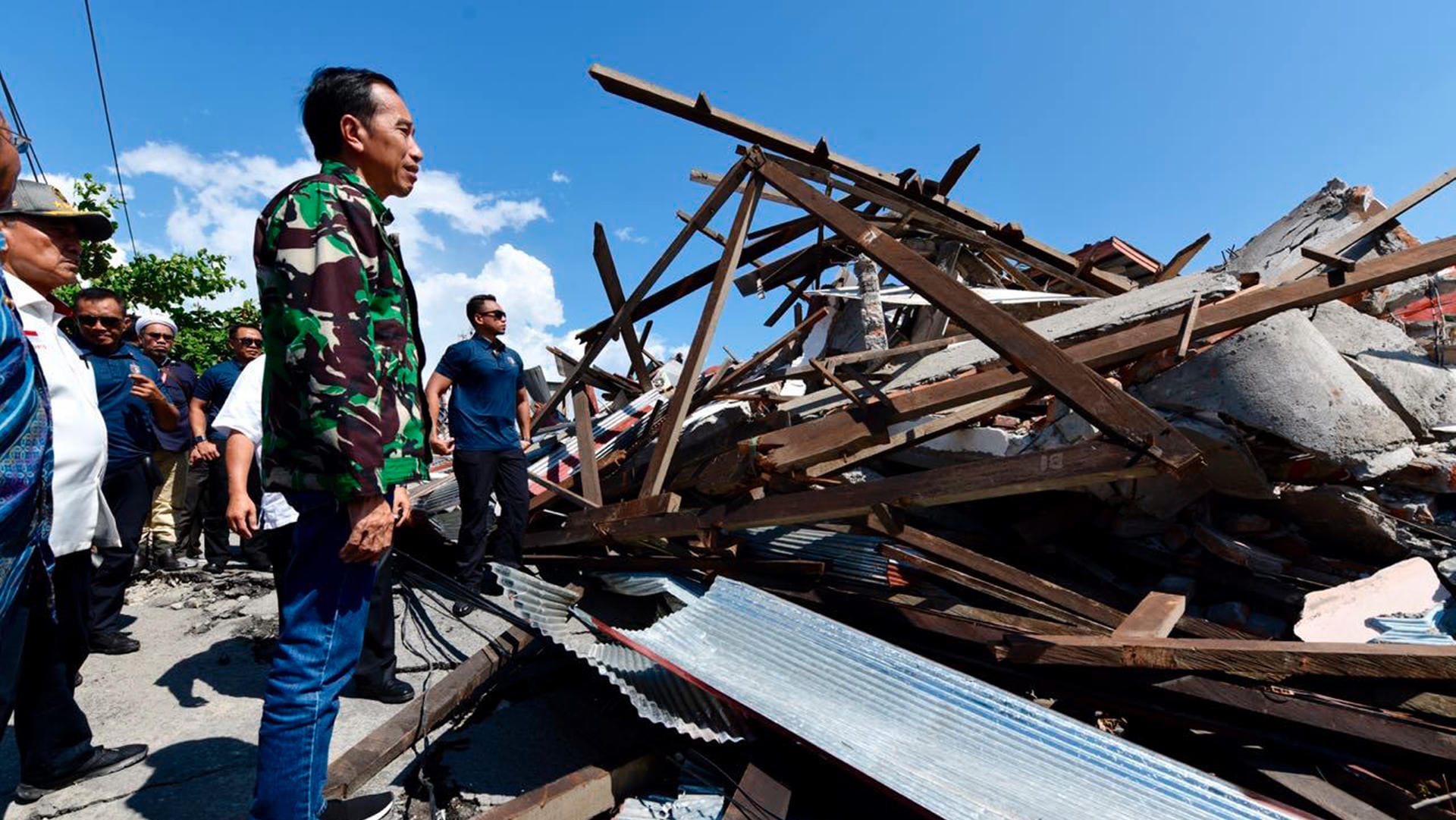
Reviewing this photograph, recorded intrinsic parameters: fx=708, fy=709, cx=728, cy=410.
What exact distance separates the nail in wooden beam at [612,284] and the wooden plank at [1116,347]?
2.16 metres

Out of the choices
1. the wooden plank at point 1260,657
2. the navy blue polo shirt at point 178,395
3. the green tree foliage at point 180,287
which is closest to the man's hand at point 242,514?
the navy blue polo shirt at point 178,395

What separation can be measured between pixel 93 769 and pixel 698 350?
2653mm

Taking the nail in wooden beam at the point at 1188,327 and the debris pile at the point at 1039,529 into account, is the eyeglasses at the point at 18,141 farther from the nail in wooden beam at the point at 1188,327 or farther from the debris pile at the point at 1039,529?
the nail in wooden beam at the point at 1188,327

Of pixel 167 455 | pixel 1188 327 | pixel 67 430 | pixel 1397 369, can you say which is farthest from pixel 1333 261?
pixel 167 455

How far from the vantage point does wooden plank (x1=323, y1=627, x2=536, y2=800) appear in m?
2.06

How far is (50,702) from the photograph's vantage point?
2178 mm

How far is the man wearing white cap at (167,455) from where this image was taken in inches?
181

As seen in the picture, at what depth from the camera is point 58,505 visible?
2.01 metres

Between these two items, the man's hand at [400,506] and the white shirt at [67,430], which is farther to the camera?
the white shirt at [67,430]

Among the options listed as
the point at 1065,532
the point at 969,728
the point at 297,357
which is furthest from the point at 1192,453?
the point at 297,357

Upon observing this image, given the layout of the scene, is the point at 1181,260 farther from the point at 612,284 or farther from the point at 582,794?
the point at 582,794

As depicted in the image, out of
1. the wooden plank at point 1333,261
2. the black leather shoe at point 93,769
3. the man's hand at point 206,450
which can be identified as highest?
the wooden plank at point 1333,261

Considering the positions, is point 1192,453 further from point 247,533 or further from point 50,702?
point 50,702

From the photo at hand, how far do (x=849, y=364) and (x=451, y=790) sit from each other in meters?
2.92
